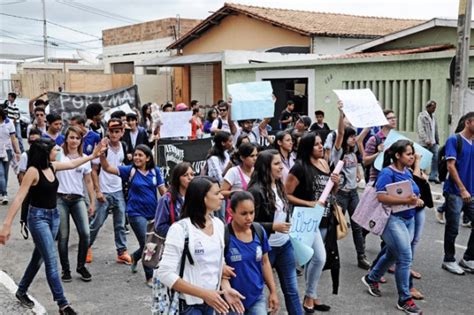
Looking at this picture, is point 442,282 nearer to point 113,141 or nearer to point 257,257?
point 257,257

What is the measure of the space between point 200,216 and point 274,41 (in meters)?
22.7

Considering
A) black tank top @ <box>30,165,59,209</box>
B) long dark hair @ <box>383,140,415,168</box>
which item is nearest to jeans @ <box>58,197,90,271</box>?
black tank top @ <box>30,165,59,209</box>

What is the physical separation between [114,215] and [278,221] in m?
2.79

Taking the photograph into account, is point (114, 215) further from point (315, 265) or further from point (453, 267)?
point (453, 267)

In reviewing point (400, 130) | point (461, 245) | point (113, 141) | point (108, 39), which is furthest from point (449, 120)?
point (108, 39)

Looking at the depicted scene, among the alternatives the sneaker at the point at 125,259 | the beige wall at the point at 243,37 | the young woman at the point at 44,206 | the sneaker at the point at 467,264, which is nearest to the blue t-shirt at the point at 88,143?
the sneaker at the point at 125,259

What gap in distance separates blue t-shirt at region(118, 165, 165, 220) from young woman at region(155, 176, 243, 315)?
2.55 metres

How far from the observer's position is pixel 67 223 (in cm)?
593

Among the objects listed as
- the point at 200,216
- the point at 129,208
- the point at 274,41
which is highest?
the point at 274,41

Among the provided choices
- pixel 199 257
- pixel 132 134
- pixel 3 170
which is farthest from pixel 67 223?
pixel 3 170

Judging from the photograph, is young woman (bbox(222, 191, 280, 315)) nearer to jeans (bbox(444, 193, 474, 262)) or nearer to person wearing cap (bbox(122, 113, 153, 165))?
jeans (bbox(444, 193, 474, 262))

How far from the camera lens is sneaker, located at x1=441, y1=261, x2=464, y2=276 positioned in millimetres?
6418

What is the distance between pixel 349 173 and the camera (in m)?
6.78

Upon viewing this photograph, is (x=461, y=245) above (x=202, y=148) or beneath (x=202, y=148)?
beneath
